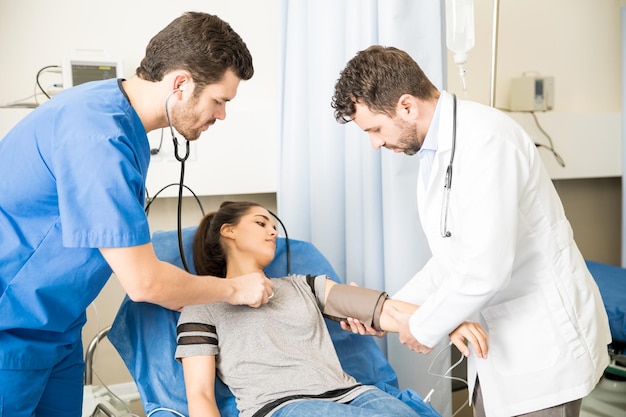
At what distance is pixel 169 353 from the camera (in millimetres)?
1759

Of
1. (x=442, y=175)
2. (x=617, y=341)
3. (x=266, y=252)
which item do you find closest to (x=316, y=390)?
(x=266, y=252)

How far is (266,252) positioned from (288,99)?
27.9 inches

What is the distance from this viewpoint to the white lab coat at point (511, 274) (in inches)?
51.4

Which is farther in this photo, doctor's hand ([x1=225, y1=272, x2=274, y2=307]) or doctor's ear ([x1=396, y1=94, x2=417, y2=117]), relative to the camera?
doctor's hand ([x1=225, y1=272, x2=274, y2=307])

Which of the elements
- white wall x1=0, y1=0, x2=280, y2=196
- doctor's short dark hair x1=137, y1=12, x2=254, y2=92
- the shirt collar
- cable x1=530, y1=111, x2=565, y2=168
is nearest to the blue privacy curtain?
white wall x1=0, y1=0, x2=280, y2=196

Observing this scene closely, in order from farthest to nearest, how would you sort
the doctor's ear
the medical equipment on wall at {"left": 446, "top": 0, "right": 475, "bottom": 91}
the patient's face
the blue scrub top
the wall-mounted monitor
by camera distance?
the wall-mounted monitor → the medical equipment on wall at {"left": 446, "top": 0, "right": 475, "bottom": 91} → the patient's face → the doctor's ear → the blue scrub top

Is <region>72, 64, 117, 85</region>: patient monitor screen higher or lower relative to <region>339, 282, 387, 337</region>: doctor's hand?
higher

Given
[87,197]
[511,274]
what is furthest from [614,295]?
[87,197]

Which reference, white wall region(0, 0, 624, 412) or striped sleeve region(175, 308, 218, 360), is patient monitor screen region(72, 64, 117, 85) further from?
striped sleeve region(175, 308, 218, 360)

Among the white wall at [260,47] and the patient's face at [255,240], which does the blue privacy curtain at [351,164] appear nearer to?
the white wall at [260,47]

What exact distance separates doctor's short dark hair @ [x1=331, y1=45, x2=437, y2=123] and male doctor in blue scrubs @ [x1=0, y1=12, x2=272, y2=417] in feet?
0.80

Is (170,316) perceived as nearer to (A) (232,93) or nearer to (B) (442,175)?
(A) (232,93)

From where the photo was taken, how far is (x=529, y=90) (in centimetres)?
318

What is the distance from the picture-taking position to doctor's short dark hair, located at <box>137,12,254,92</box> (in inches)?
52.8
